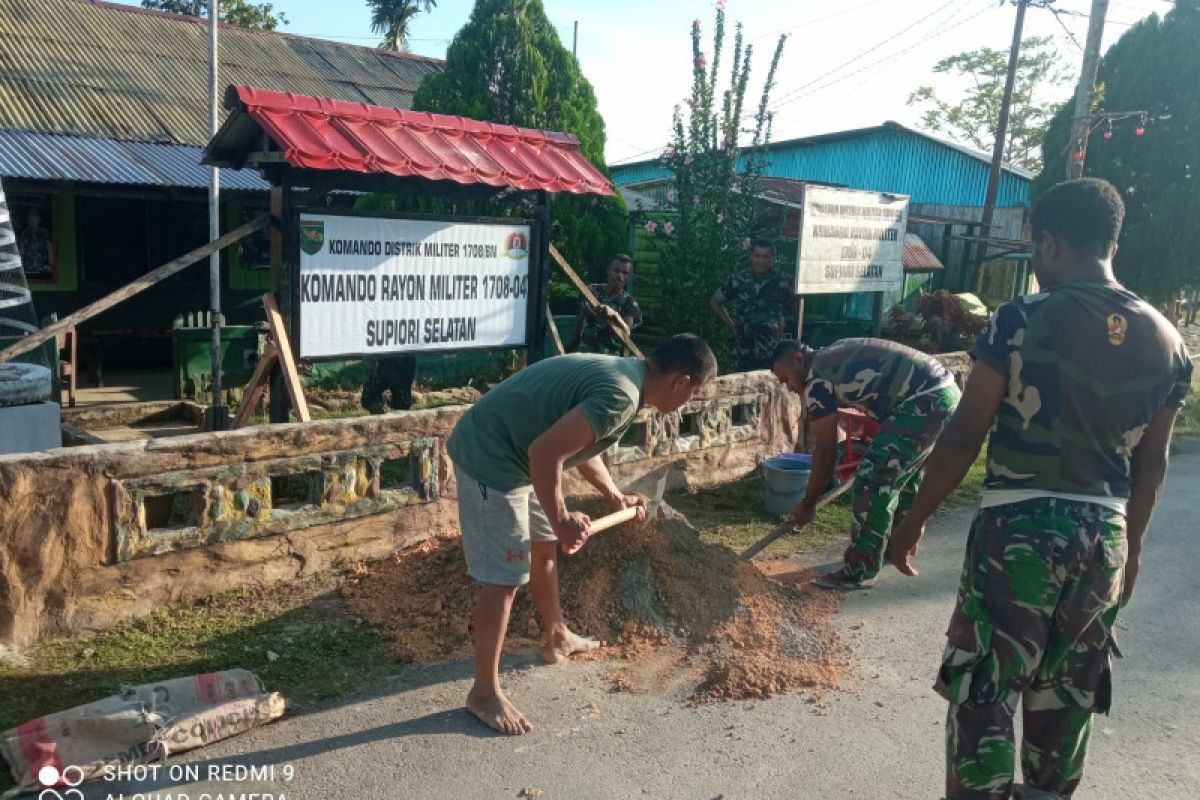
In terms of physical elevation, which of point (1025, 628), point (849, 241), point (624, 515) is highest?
point (849, 241)

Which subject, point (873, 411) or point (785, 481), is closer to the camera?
point (873, 411)

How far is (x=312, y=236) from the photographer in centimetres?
518

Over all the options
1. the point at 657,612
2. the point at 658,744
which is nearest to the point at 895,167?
the point at 657,612

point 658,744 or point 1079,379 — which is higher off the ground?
point 1079,379

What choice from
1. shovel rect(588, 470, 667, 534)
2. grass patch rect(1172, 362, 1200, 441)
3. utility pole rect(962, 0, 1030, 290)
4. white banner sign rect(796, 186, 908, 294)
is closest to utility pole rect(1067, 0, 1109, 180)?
grass patch rect(1172, 362, 1200, 441)

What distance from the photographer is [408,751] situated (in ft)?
10.6

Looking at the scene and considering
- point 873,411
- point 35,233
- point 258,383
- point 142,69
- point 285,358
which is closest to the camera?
point 873,411

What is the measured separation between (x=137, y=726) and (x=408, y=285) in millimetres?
3249

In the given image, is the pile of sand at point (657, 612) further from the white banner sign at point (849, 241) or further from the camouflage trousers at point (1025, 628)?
the white banner sign at point (849, 241)

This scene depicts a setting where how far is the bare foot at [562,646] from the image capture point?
3930mm

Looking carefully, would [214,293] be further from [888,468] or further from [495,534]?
[888,468]

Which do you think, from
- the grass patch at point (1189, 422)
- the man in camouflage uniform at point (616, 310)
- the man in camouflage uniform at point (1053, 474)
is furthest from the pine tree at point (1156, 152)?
the man in camouflage uniform at point (1053, 474)

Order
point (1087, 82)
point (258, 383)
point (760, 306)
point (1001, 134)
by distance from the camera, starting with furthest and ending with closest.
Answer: point (1001, 134), point (1087, 82), point (760, 306), point (258, 383)

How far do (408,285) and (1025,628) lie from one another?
4.22m
